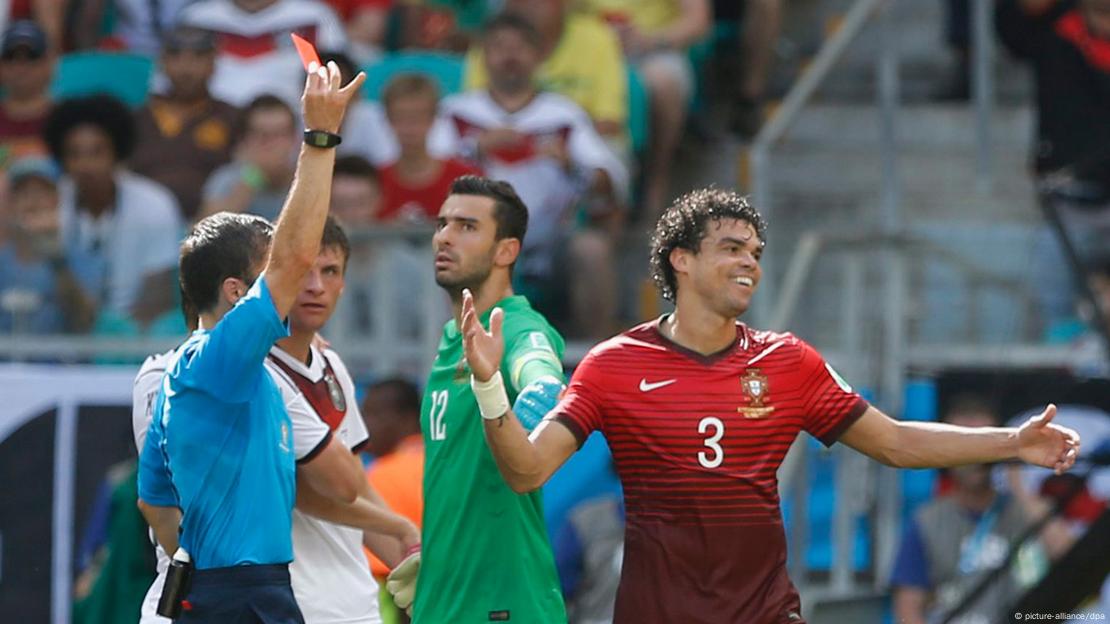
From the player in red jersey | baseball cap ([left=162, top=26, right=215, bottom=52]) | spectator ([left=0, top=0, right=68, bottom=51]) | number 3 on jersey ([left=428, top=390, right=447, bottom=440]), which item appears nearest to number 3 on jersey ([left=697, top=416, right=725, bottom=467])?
the player in red jersey

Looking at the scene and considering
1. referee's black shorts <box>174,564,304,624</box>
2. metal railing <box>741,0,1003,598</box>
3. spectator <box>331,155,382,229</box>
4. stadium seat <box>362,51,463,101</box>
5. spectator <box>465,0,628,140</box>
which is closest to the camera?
referee's black shorts <box>174,564,304,624</box>

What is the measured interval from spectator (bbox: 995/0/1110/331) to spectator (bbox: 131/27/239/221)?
4.75 metres

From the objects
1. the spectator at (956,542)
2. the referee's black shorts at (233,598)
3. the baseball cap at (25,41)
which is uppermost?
the baseball cap at (25,41)

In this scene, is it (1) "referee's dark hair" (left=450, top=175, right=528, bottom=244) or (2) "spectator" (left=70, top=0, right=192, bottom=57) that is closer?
(1) "referee's dark hair" (left=450, top=175, right=528, bottom=244)

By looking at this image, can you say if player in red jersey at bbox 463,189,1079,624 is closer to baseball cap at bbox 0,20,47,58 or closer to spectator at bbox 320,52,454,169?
spectator at bbox 320,52,454,169

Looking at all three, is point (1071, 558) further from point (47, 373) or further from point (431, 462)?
point (47, 373)

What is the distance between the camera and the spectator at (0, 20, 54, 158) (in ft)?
41.2

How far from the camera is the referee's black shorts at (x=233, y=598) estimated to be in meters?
5.99

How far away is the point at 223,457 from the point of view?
5992 mm

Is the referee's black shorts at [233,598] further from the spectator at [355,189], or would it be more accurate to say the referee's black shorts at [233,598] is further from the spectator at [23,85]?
the spectator at [23,85]

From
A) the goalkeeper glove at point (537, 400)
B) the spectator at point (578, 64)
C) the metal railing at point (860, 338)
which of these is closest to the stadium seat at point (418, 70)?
the spectator at point (578, 64)

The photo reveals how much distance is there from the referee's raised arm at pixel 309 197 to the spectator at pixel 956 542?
5.05 m

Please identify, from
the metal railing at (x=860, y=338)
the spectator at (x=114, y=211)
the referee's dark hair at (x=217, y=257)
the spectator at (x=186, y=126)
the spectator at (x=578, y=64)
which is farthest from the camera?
the spectator at (x=578, y=64)

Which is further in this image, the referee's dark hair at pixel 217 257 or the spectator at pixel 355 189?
the spectator at pixel 355 189
